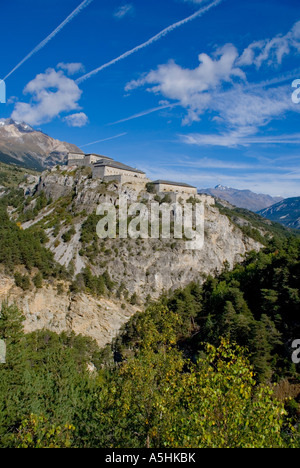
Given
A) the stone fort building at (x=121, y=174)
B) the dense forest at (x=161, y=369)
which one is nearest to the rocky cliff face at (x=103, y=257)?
the dense forest at (x=161, y=369)

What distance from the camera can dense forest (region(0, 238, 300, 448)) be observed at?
11.3 metres

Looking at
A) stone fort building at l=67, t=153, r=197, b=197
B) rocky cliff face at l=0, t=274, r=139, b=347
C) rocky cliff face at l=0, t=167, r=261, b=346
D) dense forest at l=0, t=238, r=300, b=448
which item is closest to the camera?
dense forest at l=0, t=238, r=300, b=448

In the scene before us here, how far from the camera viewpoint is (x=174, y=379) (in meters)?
15.7

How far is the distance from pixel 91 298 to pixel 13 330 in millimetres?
28628

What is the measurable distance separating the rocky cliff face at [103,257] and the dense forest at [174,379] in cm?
471

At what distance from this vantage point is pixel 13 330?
3094 centimetres

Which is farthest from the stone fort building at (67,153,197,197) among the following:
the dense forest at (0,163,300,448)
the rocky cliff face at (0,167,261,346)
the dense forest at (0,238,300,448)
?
the dense forest at (0,238,300,448)

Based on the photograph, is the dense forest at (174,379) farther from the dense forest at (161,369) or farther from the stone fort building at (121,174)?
the stone fort building at (121,174)

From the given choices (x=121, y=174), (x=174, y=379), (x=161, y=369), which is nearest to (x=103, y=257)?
(x=121, y=174)

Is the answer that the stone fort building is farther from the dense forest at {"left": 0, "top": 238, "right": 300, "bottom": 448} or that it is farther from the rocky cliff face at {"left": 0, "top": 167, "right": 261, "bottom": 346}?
the dense forest at {"left": 0, "top": 238, "right": 300, "bottom": 448}

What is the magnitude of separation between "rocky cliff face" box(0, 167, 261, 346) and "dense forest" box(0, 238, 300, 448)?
471 cm
